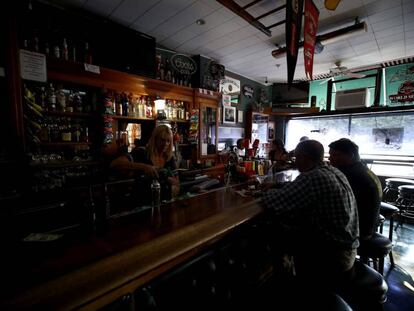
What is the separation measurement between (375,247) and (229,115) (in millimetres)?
4252

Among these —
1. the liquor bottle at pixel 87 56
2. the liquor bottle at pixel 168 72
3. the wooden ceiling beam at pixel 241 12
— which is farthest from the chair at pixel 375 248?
the liquor bottle at pixel 87 56

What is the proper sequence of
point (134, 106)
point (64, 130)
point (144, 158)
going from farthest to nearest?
point (134, 106) → point (64, 130) → point (144, 158)

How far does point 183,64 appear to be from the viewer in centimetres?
415

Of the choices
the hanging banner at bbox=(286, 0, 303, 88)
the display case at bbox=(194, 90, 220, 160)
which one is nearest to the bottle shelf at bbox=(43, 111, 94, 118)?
the display case at bbox=(194, 90, 220, 160)

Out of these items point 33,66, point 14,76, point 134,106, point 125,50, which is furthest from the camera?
point 134,106

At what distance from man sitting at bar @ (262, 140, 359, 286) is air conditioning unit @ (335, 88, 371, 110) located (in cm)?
509

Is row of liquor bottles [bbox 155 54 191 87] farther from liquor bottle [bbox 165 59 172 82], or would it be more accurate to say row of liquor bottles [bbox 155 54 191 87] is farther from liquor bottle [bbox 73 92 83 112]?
liquor bottle [bbox 73 92 83 112]

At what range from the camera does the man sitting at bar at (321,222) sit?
1.39 m

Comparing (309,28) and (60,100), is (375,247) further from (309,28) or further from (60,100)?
(60,100)

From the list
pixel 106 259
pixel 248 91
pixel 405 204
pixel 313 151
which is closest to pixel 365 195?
pixel 313 151

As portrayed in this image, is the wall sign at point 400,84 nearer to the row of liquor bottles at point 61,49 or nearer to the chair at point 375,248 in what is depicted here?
the chair at point 375,248

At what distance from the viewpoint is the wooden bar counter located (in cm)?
68

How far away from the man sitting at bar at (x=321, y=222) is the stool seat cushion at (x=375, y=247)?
0.60 m

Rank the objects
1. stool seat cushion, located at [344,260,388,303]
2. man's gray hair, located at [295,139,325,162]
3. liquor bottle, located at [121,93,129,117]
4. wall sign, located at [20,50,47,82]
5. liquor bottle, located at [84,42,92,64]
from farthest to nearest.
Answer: liquor bottle, located at [121,93,129,117], liquor bottle, located at [84,42,92,64], wall sign, located at [20,50,47,82], man's gray hair, located at [295,139,325,162], stool seat cushion, located at [344,260,388,303]
